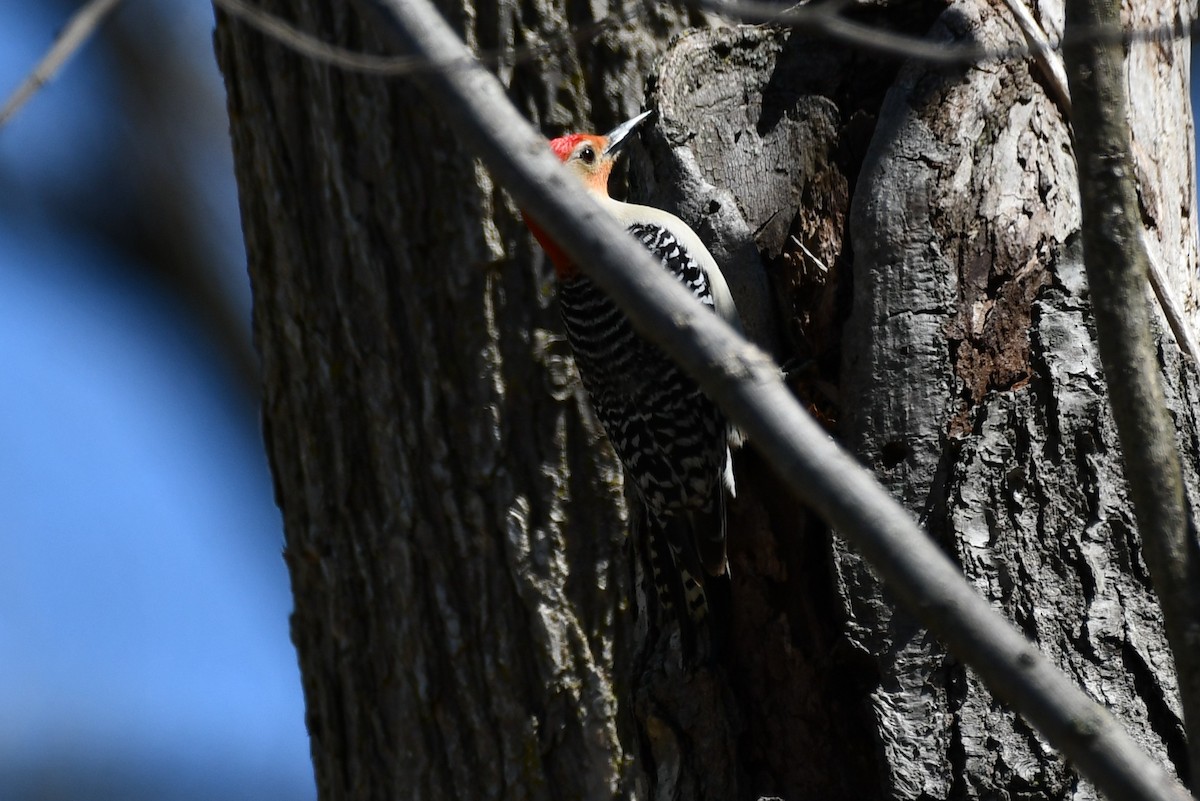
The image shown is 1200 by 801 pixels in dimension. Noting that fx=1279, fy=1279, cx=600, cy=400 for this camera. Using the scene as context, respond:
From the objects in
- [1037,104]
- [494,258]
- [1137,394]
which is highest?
[494,258]

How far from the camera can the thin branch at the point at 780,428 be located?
4.26 feet

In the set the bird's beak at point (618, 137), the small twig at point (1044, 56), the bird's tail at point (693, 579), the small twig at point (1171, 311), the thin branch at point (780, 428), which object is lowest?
the thin branch at point (780, 428)

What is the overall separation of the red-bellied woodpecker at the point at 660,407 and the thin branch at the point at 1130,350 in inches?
A: 61.0

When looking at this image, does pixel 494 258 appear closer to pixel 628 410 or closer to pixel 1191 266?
pixel 628 410

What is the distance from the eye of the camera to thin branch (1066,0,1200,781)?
178cm

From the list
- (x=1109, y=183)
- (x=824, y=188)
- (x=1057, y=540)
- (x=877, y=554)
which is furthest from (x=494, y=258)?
(x=877, y=554)

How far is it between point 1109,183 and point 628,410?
2025mm

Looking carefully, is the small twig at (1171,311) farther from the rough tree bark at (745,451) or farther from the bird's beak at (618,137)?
the bird's beak at (618,137)

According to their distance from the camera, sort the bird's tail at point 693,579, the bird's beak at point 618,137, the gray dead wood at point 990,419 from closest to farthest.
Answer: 1. the gray dead wood at point 990,419
2. the bird's tail at point 693,579
3. the bird's beak at point 618,137

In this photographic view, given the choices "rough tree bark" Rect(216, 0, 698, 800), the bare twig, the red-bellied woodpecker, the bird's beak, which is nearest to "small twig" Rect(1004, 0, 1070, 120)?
the bare twig

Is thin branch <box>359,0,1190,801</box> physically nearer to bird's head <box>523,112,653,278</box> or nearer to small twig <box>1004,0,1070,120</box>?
small twig <box>1004,0,1070,120</box>

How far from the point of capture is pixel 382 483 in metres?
4.22

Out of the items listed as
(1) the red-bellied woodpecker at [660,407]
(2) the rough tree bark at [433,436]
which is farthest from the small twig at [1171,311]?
(2) the rough tree bark at [433,436]

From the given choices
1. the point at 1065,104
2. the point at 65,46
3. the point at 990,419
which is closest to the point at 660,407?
the point at 990,419
